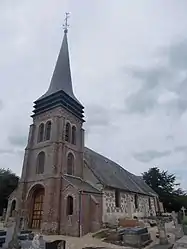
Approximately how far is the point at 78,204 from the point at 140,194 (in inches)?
519

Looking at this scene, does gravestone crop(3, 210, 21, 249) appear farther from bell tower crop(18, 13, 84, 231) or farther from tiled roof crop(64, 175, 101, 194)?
tiled roof crop(64, 175, 101, 194)

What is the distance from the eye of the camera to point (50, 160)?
20.7 metres

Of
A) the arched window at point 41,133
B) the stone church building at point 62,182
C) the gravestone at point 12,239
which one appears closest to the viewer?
the gravestone at point 12,239

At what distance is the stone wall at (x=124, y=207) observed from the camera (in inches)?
837

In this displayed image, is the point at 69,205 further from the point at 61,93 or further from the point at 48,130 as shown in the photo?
the point at 61,93

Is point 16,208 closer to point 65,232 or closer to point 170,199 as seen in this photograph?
point 65,232

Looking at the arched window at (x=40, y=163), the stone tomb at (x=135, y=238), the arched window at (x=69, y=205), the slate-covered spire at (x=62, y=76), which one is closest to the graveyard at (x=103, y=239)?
Answer: the stone tomb at (x=135, y=238)

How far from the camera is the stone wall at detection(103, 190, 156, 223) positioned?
69.7ft

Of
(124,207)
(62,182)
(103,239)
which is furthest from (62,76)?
(103,239)

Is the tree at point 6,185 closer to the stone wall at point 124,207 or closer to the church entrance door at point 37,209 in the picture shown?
the church entrance door at point 37,209

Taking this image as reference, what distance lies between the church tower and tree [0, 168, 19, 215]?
30.0ft

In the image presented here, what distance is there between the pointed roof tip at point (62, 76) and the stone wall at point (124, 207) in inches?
429

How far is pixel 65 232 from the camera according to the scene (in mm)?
17969

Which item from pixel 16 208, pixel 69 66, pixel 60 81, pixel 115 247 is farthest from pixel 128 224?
pixel 69 66
